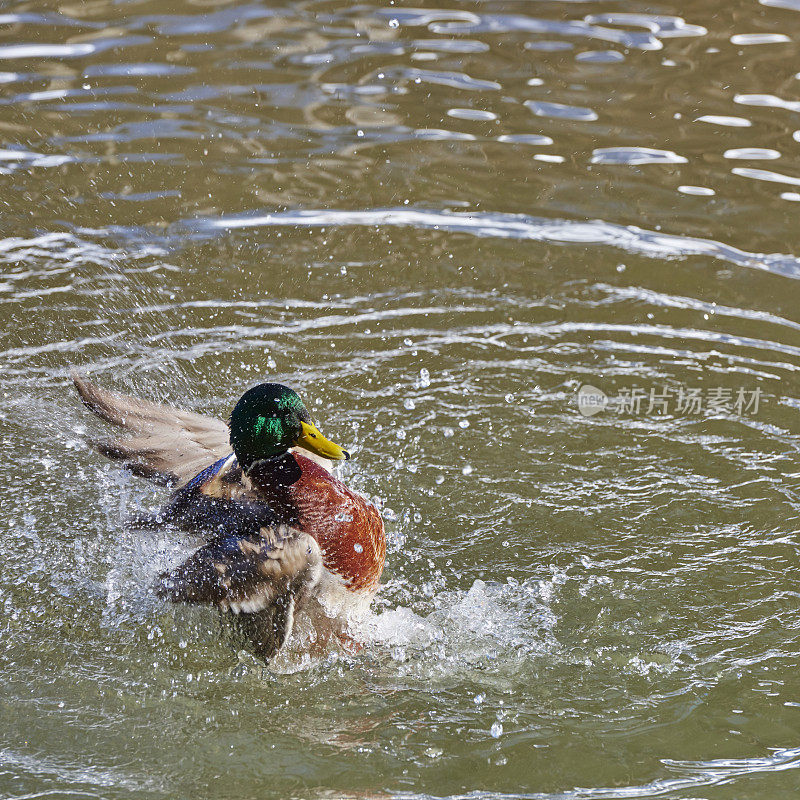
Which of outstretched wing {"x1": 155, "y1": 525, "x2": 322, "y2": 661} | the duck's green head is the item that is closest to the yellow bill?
the duck's green head

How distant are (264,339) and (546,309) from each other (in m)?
1.35

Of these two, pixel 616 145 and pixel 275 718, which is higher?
pixel 616 145

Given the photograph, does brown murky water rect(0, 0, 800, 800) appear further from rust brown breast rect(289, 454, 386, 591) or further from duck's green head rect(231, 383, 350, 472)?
duck's green head rect(231, 383, 350, 472)

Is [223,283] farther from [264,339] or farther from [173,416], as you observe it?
[173,416]

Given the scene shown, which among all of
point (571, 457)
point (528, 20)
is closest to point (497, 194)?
point (528, 20)

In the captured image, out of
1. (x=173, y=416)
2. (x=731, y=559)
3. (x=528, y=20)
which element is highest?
(x=528, y=20)

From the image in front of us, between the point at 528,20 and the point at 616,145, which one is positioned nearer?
the point at 616,145

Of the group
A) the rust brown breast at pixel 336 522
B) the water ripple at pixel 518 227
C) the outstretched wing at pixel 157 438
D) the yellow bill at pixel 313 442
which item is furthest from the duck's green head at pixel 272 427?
the water ripple at pixel 518 227

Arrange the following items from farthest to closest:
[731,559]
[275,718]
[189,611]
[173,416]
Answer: [173,416], [731,559], [189,611], [275,718]

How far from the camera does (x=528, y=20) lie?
22.6 ft

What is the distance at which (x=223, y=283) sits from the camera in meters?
5.54

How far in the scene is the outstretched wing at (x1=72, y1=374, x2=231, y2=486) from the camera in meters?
4.02

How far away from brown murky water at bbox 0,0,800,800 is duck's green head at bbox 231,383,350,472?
667 millimetres

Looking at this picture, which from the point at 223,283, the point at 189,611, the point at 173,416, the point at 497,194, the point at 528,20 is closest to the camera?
the point at 189,611
